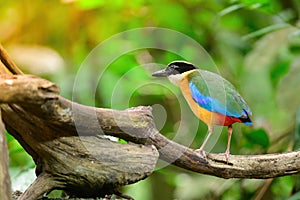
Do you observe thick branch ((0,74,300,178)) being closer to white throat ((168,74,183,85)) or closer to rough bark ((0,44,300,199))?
rough bark ((0,44,300,199))

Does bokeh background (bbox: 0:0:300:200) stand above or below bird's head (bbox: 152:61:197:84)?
below

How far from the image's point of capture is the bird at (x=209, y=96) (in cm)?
102

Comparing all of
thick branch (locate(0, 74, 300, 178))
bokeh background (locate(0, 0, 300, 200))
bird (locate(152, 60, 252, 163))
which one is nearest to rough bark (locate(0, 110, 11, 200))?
thick branch (locate(0, 74, 300, 178))

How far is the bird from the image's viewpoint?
1016 millimetres

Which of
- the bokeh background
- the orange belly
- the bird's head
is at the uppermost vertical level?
the bird's head

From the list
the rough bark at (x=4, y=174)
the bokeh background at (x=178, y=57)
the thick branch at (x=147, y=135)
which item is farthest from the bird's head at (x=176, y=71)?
the bokeh background at (x=178, y=57)

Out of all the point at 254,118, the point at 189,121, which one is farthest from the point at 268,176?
the point at 254,118

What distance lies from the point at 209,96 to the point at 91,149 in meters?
0.23

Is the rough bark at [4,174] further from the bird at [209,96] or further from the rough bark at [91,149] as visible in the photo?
the bird at [209,96]

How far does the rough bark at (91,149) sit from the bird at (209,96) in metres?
0.05

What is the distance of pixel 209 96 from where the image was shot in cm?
101

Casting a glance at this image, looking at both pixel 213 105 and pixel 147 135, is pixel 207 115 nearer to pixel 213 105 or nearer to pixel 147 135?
pixel 213 105

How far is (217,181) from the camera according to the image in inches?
77.7

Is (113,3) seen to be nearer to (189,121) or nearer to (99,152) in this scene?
(189,121)
